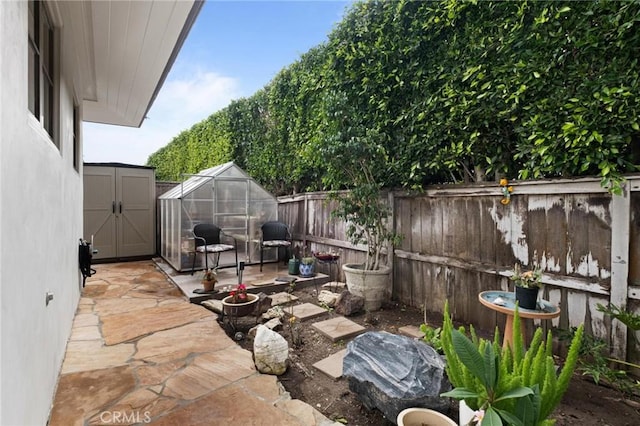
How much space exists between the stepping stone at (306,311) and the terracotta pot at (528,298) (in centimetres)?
221

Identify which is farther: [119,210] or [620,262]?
[119,210]

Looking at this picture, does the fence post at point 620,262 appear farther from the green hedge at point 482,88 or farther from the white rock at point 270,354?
the white rock at point 270,354

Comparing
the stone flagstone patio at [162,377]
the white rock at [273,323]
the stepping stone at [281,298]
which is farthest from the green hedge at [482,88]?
the stone flagstone patio at [162,377]

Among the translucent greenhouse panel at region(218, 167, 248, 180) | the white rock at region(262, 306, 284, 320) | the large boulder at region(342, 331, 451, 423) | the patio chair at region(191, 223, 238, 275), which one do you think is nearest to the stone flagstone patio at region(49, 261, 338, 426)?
the large boulder at region(342, 331, 451, 423)

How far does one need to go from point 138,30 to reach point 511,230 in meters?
4.14

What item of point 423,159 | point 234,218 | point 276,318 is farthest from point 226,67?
point 276,318

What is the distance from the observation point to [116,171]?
265 inches

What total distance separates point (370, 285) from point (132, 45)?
12.6 feet

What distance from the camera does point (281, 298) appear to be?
13.9 feet

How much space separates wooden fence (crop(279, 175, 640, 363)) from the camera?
7.46ft

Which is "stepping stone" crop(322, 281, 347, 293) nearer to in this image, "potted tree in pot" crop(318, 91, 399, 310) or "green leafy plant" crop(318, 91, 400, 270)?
"potted tree in pot" crop(318, 91, 399, 310)

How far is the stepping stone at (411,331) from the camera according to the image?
3.09 m

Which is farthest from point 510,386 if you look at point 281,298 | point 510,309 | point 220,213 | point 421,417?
point 220,213

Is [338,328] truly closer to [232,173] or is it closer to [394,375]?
[394,375]
